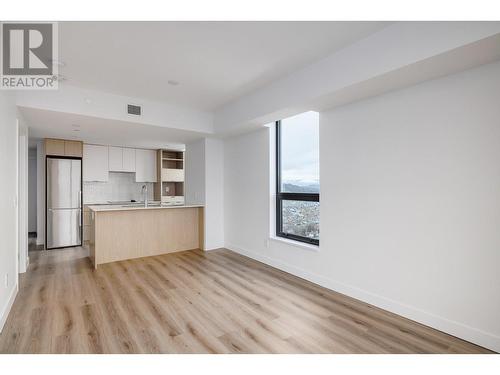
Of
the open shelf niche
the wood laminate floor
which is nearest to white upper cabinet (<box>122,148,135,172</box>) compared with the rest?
the open shelf niche

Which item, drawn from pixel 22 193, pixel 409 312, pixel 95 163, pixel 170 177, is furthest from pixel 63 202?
pixel 409 312

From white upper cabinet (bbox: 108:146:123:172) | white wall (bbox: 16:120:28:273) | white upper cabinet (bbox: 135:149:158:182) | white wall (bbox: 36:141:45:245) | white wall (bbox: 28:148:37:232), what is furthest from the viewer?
white wall (bbox: 28:148:37:232)

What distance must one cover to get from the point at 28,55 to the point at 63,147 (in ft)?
11.6

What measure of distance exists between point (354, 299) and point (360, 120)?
1.98m

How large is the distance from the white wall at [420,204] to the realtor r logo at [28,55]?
9.62 feet

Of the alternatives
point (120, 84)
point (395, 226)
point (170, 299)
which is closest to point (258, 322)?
point (170, 299)

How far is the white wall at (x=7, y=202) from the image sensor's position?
2439mm

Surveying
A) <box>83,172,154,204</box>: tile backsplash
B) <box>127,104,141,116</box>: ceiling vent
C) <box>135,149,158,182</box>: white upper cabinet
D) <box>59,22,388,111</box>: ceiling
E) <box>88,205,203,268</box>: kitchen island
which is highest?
<box>59,22,388,111</box>: ceiling

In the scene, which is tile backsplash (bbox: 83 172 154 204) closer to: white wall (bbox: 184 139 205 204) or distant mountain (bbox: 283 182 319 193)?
white wall (bbox: 184 139 205 204)

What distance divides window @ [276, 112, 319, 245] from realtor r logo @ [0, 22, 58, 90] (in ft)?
9.73

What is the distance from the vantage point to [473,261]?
2.20 metres

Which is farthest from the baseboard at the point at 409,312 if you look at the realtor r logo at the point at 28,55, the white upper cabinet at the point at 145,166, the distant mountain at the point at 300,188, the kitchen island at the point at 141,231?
the white upper cabinet at the point at 145,166

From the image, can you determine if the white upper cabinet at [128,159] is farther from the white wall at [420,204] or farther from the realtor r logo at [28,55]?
the white wall at [420,204]

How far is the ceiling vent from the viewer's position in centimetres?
396
